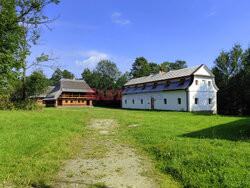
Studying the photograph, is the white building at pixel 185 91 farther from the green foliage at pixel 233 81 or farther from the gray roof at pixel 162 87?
the green foliage at pixel 233 81

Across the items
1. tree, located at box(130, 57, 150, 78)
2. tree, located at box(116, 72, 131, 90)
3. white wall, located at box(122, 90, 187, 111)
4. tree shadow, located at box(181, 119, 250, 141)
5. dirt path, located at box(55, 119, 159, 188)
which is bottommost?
dirt path, located at box(55, 119, 159, 188)

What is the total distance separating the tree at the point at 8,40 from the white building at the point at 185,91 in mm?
20859

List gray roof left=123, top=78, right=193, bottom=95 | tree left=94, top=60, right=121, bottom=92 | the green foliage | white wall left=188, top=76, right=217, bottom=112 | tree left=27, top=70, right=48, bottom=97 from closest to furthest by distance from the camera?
tree left=27, top=70, right=48, bottom=97, white wall left=188, top=76, right=217, bottom=112, gray roof left=123, top=78, right=193, bottom=95, the green foliage, tree left=94, top=60, right=121, bottom=92

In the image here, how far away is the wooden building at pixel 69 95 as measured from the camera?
37.7 metres

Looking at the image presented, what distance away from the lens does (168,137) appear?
7055 millimetres

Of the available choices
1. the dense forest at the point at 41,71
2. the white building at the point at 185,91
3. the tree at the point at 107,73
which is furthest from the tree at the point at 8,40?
the tree at the point at 107,73

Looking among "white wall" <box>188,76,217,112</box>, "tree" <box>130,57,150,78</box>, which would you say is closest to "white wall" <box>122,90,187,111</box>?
"white wall" <box>188,76,217,112</box>

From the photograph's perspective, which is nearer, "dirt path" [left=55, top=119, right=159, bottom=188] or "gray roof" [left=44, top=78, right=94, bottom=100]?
"dirt path" [left=55, top=119, right=159, bottom=188]

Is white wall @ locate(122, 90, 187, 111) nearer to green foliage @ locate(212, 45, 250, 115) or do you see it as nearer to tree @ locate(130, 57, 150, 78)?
green foliage @ locate(212, 45, 250, 115)

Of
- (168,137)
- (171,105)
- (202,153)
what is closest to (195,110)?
(171,105)

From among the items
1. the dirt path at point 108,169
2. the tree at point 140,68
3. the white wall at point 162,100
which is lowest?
the dirt path at point 108,169

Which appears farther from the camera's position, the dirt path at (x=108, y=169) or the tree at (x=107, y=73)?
the tree at (x=107, y=73)

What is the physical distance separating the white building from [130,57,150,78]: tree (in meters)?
25.2

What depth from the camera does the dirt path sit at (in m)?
3.50
